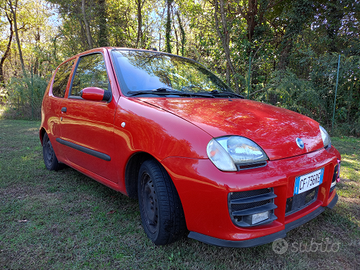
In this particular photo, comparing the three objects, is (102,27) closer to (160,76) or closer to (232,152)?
(160,76)

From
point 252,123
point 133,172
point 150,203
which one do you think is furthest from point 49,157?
point 252,123

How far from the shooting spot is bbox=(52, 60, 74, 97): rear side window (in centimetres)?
323

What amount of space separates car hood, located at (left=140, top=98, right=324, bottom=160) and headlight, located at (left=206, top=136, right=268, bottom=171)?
1.7 inches

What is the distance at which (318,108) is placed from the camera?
6875 mm

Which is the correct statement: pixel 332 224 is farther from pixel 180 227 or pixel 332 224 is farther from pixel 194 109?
pixel 194 109

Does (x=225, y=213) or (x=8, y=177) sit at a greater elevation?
(x=225, y=213)

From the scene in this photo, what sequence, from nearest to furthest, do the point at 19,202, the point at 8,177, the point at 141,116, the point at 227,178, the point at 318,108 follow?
the point at 227,178 → the point at 141,116 → the point at 19,202 → the point at 8,177 → the point at 318,108

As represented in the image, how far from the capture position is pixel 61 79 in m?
3.44

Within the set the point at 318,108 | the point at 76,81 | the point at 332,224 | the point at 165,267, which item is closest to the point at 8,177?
the point at 76,81

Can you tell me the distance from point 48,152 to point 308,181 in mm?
3496

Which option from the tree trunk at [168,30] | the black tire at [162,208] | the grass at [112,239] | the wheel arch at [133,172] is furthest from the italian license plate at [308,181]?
the tree trunk at [168,30]

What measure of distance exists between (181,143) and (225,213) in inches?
19.5

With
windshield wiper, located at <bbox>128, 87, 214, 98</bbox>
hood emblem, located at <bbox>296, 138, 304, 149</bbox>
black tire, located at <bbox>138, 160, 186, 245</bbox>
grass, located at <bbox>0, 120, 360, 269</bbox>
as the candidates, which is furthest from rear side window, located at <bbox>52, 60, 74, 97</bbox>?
hood emblem, located at <bbox>296, 138, 304, 149</bbox>

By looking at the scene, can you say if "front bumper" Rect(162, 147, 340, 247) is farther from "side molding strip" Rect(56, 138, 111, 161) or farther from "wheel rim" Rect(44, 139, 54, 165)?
"wheel rim" Rect(44, 139, 54, 165)
